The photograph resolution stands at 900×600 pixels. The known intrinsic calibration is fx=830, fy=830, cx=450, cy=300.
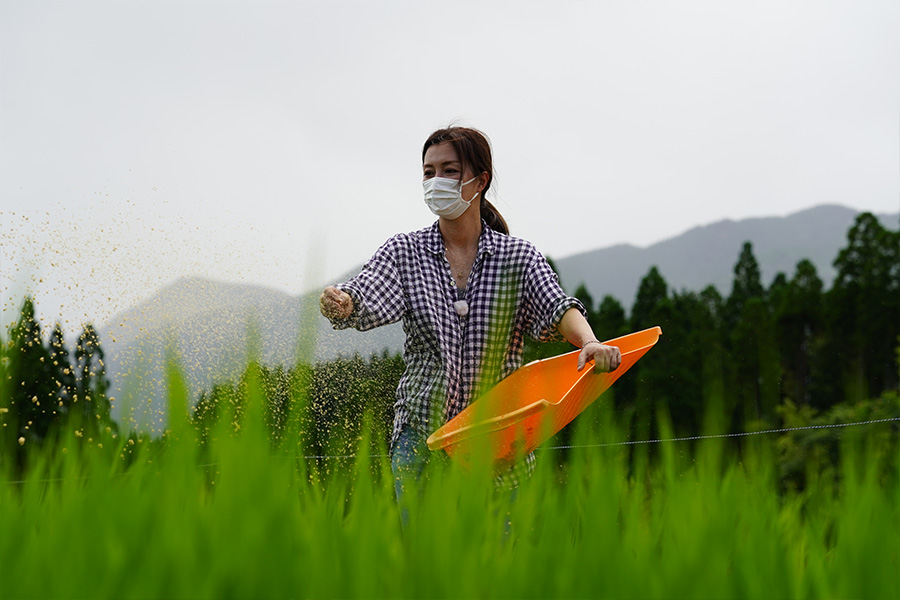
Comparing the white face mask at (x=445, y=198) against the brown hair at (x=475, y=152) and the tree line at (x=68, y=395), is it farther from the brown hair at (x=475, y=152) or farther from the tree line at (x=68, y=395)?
the tree line at (x=68, y=395)

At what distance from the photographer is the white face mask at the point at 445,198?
2617mm

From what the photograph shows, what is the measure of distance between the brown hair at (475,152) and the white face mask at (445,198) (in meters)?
0.07

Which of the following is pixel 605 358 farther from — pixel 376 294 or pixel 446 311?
pixel 376 294

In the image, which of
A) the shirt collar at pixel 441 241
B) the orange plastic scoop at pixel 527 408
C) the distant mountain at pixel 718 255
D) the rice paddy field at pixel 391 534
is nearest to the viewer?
the rice paddy field at pixel 391 534

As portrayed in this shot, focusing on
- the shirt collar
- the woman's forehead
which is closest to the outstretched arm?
the shirt collar

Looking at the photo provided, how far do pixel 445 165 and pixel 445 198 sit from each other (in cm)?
11

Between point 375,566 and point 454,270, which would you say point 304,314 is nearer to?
point 375,566

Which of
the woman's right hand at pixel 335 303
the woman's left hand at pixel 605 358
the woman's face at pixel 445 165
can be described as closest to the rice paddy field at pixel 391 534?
the woman's left hand at pixel 605 358

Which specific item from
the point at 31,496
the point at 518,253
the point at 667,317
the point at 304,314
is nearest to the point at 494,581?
the point at 304,314

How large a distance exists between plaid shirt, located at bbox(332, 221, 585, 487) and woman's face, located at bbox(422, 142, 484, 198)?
0.18m

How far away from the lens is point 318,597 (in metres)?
0.78

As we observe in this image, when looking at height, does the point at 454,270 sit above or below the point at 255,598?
above

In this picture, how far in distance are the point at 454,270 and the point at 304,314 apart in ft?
5.97

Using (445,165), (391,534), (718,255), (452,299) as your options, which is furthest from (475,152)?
(718,255)
